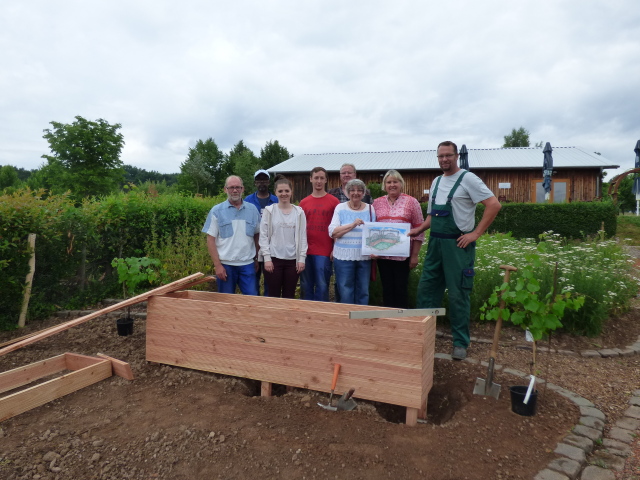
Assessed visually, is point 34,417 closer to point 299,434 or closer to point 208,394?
point 208,394

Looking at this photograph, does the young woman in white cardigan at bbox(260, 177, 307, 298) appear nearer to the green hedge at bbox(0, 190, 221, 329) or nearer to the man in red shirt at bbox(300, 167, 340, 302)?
the man in red shirt at bbox(300, 167, 340, 302)

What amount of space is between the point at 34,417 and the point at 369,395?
2498 mm

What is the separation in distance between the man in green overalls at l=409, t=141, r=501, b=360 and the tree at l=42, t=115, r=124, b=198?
3579cm

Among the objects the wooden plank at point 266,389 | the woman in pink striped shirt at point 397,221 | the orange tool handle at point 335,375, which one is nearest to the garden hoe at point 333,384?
the orange tool handle at point 335,375

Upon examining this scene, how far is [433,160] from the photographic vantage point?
24.6m

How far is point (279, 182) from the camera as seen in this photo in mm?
4383

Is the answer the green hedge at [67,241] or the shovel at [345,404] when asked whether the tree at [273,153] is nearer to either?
the green hedge at [67,241]

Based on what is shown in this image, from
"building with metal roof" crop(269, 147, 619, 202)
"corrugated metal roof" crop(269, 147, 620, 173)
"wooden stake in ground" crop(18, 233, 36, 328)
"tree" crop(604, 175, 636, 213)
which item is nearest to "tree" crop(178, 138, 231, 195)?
"corrugated metal roof" crop(269, 147, 620, 173)

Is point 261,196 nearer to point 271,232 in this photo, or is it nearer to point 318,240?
point 271,232

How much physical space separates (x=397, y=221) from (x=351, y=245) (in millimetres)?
551

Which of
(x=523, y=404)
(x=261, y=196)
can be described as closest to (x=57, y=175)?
(x=261, y=196)

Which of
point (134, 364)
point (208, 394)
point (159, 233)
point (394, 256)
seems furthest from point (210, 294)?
point (159, 233)

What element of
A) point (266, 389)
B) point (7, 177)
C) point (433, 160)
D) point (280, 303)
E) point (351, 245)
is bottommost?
point (266, 389)

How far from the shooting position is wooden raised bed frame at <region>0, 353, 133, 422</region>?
3.11m
